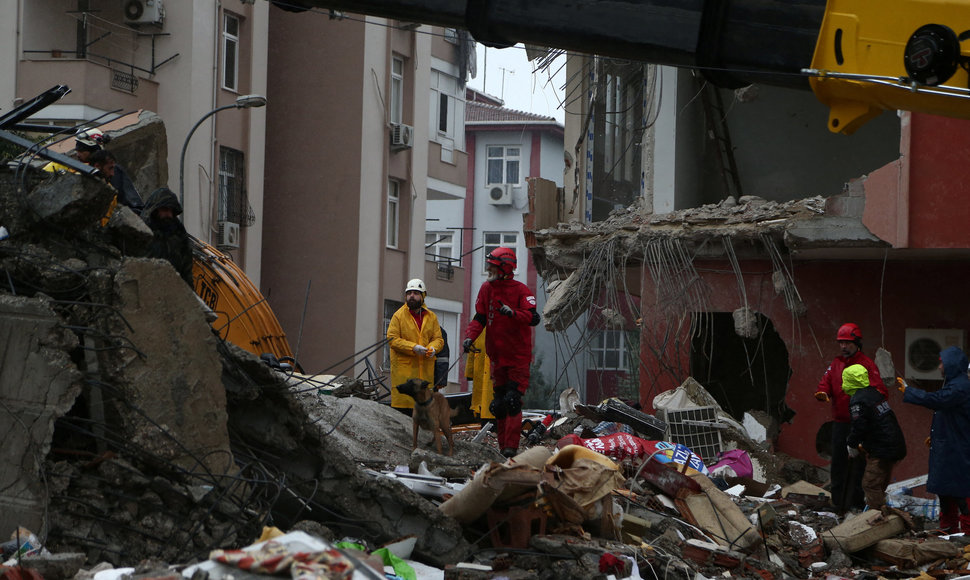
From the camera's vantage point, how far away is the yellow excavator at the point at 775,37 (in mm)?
5781

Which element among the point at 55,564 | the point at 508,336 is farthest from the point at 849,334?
the point at 55,564

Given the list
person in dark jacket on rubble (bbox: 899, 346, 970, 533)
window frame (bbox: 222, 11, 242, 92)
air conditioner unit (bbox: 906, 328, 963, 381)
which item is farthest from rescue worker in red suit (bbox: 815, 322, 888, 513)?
window frame (bbox: 222, 11, 242, 92)

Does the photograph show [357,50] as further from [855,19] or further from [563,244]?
[855,19]

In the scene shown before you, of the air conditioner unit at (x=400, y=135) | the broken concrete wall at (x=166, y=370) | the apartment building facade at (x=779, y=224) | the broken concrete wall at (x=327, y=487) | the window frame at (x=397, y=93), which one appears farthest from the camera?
the window frame at (x=397, y=93)

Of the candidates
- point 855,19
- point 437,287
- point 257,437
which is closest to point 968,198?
point 855,19

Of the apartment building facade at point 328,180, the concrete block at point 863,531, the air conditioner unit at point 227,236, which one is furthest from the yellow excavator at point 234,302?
the apartment building facade at point 328,180

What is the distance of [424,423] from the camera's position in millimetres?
10906

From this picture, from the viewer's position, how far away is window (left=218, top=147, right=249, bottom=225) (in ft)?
84.1

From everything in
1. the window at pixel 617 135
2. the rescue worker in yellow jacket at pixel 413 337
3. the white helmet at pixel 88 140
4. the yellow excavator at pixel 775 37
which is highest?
the window at pixel 617 135

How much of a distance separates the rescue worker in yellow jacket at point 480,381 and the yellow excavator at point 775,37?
916 cm

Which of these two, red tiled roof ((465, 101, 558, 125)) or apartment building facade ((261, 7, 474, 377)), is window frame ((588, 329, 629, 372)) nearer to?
apartment building facade ((261, 7, 474, 377))

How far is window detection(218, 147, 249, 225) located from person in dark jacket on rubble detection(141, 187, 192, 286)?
17.0 m

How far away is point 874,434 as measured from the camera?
11117 mm

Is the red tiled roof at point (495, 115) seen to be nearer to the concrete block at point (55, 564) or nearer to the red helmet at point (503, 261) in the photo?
the red helmet at point (503, 261)
